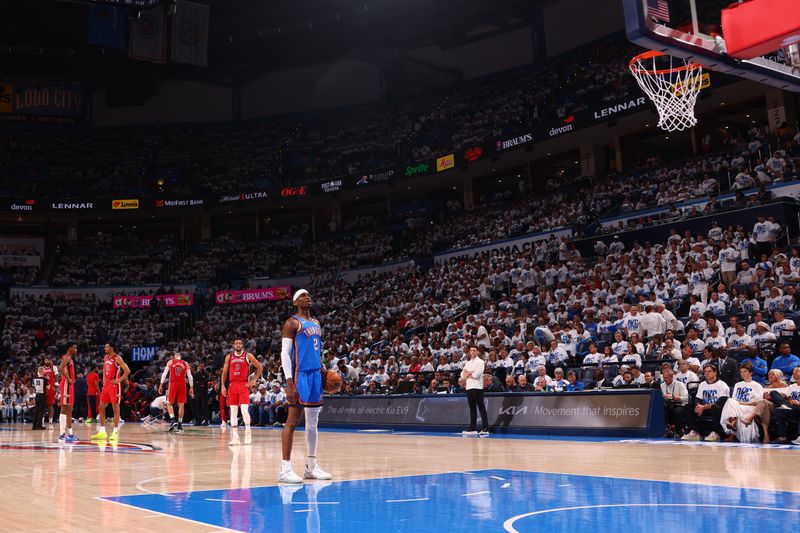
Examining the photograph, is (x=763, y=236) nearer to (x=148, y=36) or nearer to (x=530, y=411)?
(x=530, y=411)

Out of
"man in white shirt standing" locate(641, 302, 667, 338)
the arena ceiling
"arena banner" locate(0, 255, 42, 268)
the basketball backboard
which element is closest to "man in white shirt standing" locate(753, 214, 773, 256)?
"man in white shirt standing" locate(641, 302, 667, 338)

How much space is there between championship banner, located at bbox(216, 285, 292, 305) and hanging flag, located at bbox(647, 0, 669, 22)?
34.8 meters

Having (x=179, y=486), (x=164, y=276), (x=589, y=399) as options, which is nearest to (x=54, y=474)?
(x=179, y=486)

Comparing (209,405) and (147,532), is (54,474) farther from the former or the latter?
(209,405)

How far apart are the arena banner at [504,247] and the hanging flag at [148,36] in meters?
16.6

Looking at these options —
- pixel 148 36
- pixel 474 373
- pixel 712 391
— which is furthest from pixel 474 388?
pixel 148 36

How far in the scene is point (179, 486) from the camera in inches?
324

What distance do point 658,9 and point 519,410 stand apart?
929cm

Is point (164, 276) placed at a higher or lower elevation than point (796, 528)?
higher

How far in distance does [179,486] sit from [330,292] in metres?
30.9

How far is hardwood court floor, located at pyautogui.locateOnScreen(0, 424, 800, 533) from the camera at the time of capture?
618cm

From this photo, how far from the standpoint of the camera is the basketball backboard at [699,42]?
955cm

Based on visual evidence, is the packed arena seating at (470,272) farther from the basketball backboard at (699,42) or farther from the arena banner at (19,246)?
the basketball backboard at (699,42)

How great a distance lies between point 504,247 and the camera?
32062mm
